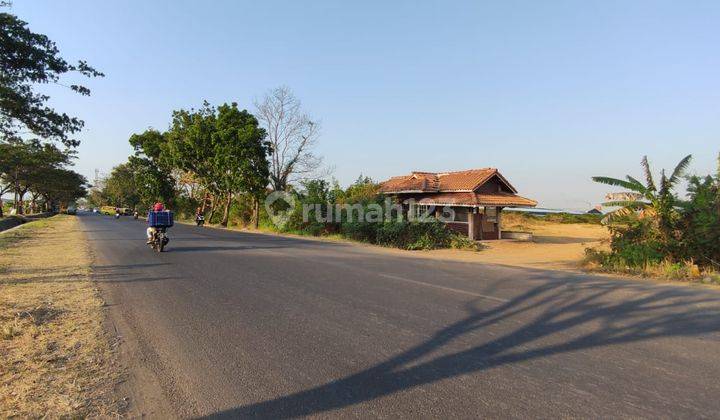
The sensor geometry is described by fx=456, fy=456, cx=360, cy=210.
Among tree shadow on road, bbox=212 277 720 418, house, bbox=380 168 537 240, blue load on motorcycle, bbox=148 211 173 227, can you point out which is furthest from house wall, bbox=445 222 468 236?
tree shadow on road, bbox=212 277 720 418

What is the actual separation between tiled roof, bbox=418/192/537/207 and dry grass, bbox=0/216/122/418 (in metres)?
19.8

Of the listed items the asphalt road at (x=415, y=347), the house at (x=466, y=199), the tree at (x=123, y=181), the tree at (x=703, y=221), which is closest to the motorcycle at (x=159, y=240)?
the asphalt road at (x=415, y=347)

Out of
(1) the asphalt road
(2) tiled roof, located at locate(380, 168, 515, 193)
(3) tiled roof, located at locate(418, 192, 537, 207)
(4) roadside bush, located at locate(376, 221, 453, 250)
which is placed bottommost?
(1) the asphalt road

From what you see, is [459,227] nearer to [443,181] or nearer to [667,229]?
[443,181]

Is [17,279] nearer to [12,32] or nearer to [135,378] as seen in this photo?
[12,32]

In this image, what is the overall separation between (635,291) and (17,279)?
12.4 metres

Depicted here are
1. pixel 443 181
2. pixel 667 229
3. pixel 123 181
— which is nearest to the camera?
pixel 667 229

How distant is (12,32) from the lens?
35.1ft

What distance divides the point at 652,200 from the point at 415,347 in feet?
38.3

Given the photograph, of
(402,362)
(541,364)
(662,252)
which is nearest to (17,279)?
(402,362)

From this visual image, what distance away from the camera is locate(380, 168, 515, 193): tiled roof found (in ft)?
87.3

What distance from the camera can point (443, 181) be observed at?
1153 inches

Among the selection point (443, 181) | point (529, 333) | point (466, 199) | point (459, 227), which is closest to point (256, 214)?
point (443, 181)

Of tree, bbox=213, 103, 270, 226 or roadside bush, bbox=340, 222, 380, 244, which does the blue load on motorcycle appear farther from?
tree, bbox=213, 103, 270, 226
